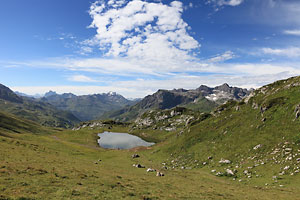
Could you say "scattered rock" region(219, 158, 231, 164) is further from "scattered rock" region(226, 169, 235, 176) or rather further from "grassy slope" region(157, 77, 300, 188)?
"scattered rock" region(226, 169, 235, 176)

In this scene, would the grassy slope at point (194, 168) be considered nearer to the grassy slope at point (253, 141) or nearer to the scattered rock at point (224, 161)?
the grassy slope at point (253, 141)

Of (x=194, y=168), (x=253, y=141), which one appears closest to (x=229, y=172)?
(x=194, y=168)

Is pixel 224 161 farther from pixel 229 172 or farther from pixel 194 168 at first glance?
pixel 194 168

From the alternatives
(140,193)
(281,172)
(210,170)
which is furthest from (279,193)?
(140,193)

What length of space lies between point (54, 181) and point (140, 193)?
13.0 m

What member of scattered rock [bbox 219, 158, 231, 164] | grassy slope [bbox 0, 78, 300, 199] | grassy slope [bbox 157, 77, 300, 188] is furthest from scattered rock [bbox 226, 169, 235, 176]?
scattered rock [bbox 219, 158, 231, 164]

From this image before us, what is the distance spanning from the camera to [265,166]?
134 feet

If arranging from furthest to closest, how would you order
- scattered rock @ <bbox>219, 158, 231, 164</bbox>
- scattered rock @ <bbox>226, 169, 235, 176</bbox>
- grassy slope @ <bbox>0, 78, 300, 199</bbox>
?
scattered rock @ <bbox>219, 158, 231, 164</bbox> → scattered rock @ <bbox>226, 169, 235, 176</bbox> → grassy slope @ <bbox>0, 78, 300, 199</bbox>

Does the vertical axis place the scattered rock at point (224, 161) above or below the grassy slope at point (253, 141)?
below

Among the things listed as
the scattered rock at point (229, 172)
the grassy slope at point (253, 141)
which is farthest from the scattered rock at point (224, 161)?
the scattered rock at point (229, 172)

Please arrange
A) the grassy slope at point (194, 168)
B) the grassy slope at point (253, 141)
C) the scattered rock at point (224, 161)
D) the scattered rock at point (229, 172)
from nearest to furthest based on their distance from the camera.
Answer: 1. the grassy slope at point (194, 168)
2. the grassy slope at point (253, 141)
3. the scattered rock at point (229, 172)
4. the scattered rock at point (224, 161)

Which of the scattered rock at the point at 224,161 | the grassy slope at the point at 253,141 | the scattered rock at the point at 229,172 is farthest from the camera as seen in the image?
the scattered rock at the point at 224,161

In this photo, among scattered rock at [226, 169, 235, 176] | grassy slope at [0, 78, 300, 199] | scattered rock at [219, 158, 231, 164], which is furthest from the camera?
scattered rock at [219, 158, 231, 164]

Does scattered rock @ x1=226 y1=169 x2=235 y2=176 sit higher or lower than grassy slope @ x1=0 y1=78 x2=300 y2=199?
lower
